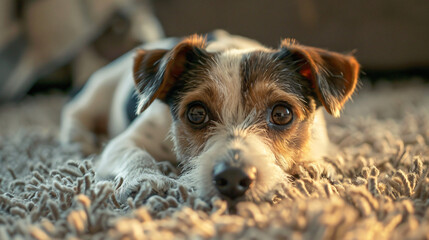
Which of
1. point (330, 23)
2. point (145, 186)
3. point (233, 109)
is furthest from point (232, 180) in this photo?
point (330, 23)

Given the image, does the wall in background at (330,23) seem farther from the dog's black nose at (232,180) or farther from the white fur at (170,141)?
the dog's black nose at (232,180)

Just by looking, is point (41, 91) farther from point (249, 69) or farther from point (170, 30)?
point (249, 69)

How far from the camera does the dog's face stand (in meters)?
1.58

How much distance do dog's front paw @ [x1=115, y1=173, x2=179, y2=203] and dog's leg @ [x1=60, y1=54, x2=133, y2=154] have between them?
4.28ft

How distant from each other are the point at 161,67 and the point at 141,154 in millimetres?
376

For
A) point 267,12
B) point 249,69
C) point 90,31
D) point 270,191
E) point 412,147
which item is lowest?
point 270,191

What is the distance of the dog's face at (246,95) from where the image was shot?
1584 mm

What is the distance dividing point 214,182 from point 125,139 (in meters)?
0.85

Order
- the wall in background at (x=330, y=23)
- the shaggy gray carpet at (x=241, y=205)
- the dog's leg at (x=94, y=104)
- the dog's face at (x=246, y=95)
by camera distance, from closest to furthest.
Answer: the shaggy gray carpet at (x=241, y=205)
the dog's face at (x=246, y=95)
the dog's leg at (x=94, y=104)
the wall in background at (x=330, y=23)

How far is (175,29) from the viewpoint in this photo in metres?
4.43

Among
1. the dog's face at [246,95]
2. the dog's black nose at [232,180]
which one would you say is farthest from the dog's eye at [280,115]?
the dog's black nose at [232,180]

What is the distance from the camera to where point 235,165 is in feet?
4.18

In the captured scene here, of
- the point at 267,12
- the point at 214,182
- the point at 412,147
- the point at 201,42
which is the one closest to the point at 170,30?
the point at 267,12

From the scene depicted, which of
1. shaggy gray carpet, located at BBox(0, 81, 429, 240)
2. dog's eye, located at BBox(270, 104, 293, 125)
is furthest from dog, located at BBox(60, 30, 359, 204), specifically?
shaggy gray carpet, located at BBox(0, 81, 429, 240)
